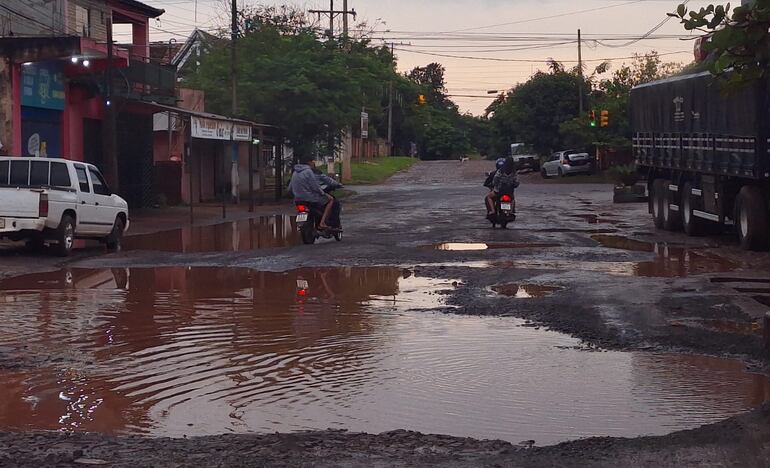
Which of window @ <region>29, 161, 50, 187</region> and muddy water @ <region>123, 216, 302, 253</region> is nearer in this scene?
window @ <region>29, 161, 50, 187</region>

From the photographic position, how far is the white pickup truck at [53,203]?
1780 cm

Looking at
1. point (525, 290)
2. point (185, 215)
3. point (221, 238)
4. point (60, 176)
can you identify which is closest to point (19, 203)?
point (60, 176)

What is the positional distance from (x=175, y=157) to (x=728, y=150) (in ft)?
73.9

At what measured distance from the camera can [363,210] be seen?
34.4 meters

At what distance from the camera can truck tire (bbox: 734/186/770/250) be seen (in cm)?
1912

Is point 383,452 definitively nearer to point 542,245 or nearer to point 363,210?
point 542,245

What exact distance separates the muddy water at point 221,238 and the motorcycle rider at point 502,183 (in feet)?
13.9

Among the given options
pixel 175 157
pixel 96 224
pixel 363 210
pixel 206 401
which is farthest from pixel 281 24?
pixel 206 401

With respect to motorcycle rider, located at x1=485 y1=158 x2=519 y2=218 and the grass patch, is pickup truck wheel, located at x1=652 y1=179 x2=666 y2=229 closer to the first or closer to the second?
motorcycle rider, located at x1=485 y1=158 x2=519 y2=218

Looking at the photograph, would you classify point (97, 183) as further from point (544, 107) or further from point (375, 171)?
point (375, 171)

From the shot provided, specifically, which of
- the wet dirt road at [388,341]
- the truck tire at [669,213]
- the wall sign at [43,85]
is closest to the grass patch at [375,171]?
the wall sign at [43,85]

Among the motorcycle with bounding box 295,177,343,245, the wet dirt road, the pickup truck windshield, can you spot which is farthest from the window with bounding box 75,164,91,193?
the motorcycle with bounding box 295,177,343,245

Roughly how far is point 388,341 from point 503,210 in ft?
45.8

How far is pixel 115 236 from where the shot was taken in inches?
831
